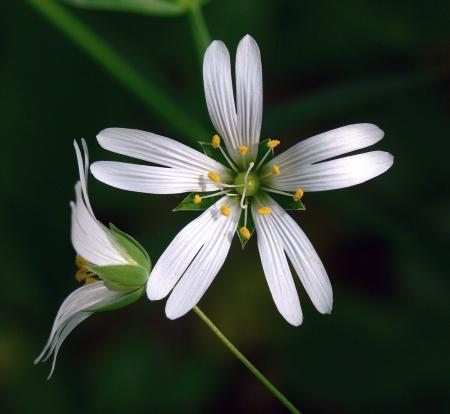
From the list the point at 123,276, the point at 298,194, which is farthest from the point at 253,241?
the point at 123,276

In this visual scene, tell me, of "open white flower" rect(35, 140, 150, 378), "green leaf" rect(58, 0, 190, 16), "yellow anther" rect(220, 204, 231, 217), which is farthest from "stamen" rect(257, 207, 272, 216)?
"green leaf" rect(58, 0, 190, 16)

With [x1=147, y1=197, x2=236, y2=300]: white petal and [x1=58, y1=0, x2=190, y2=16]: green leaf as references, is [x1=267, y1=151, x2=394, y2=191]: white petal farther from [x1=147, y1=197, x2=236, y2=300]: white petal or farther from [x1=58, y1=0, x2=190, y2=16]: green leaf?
[x1=58, y1=0, x2=190, y2=16]: green leaf

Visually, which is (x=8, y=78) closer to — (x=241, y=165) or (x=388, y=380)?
(x=241, y=165)

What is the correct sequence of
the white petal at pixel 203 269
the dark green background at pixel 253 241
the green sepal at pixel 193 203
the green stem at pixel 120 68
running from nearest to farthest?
the white petal at pixel 203 269, the green sepal at pixel 193 203, the green stem at pixel 120 68, the dark green background at pixel 253 241

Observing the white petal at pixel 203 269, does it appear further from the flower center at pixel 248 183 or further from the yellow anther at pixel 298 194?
the yellow anther at pixel 298 194

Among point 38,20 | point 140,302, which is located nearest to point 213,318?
point 140,302

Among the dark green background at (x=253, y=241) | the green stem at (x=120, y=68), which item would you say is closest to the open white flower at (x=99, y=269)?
the green stem at (x=120, y=68)
